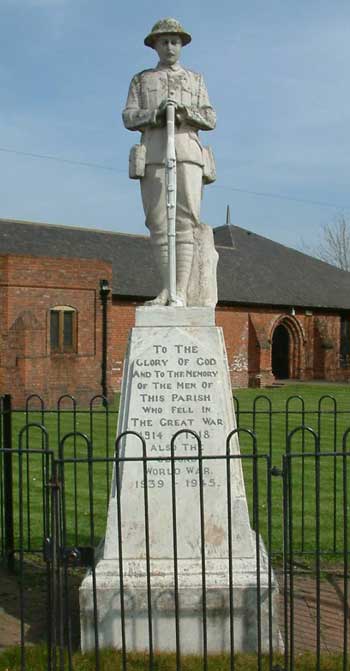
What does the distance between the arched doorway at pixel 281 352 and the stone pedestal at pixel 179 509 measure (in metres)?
29.1

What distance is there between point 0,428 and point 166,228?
254 centimetres

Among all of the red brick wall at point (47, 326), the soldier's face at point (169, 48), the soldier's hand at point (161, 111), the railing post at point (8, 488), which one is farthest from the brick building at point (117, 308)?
the soldier's hand at point (161, 111)

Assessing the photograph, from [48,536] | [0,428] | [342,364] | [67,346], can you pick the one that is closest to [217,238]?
[342,364]

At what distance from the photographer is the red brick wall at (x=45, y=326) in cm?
2089

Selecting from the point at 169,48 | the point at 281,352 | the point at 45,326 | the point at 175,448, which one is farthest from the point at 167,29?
the point at 281,352

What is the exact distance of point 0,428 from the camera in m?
6.58

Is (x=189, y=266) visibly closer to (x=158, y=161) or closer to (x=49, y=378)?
(x=158, y=161)

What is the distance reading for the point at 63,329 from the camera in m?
22.4

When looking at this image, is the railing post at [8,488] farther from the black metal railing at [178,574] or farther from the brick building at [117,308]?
the brick building at [117,308]

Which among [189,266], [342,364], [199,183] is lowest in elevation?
[342,364]

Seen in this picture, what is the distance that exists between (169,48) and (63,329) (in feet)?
57.7

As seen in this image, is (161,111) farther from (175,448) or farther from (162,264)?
(175,448)

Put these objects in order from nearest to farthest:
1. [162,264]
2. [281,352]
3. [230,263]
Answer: [162,264] → [230,263] → [281,352]

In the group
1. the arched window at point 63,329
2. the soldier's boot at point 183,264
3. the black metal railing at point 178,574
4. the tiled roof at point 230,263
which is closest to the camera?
the black metal railing at point 178,574
